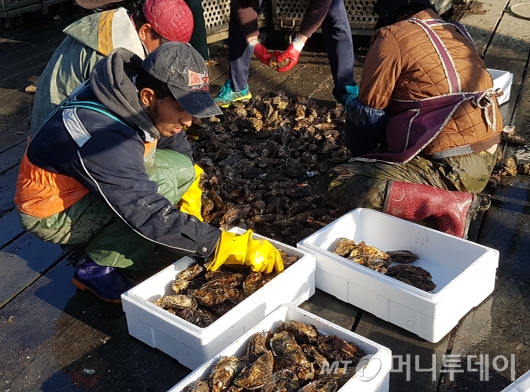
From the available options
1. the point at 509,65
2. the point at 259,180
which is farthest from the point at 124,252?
the point at 509,65

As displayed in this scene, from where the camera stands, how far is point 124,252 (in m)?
3.05

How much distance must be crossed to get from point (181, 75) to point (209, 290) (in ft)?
3.10

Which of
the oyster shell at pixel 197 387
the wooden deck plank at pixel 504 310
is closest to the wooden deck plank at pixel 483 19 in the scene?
the wooden deck plank at pixel 504 310

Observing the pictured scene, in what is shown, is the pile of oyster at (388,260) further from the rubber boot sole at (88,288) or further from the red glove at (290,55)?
the red glove at (290,55)

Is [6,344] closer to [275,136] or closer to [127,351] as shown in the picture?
[127,351]

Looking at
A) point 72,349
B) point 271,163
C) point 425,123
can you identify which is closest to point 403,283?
point 425,123

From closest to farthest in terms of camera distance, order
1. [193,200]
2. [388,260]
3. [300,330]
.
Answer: [300,330] → [388,260] → [193,200]

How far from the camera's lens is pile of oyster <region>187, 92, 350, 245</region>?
3.61 m

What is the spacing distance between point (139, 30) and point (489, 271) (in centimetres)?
232

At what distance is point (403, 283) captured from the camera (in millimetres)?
2664

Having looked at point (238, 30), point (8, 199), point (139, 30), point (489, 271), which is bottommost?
point (8, 199)

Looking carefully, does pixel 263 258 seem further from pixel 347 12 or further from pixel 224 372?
pixel 347 12

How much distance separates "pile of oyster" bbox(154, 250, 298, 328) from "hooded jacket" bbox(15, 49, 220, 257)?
0.16 metres

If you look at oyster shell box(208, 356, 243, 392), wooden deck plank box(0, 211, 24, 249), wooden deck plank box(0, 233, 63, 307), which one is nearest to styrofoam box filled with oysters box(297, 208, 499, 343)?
oyster shell box(208, 356, 243, 392)
